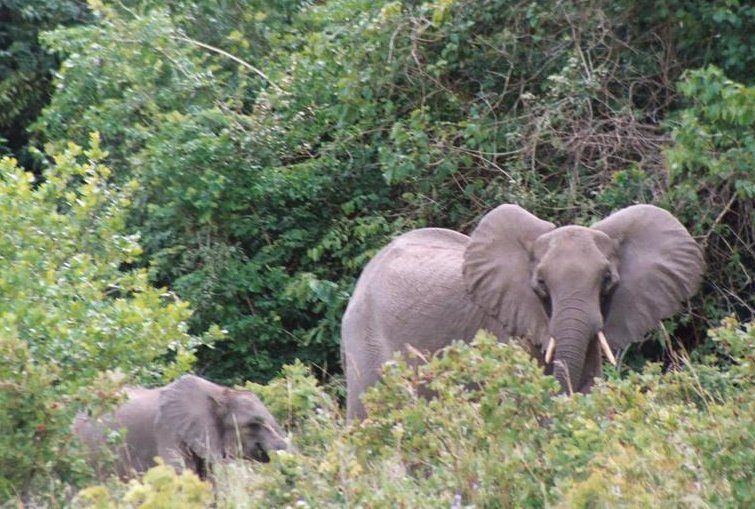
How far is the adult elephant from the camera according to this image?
8367mm

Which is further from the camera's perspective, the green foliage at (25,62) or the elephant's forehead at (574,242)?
the green foliage at (25,62)

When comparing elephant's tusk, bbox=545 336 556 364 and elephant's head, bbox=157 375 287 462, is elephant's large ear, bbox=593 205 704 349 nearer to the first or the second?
elephant's tusk, bbox=545 336 556 364

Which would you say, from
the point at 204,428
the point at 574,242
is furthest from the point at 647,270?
the point at 204,428

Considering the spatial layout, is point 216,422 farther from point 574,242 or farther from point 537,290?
point 574,242

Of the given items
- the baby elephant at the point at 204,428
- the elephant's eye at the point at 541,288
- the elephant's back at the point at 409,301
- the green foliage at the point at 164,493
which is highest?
the green foliage at the point at 164,493

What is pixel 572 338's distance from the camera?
823 centimetres

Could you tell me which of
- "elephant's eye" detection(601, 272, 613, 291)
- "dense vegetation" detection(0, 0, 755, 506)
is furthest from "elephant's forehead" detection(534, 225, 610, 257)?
"dense vegetation" detection(0, 0, 755, 506)

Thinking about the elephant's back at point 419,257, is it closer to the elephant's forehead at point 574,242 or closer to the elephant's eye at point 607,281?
the elephant's forehead at point 574,242

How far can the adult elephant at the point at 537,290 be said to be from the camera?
8.37 metres

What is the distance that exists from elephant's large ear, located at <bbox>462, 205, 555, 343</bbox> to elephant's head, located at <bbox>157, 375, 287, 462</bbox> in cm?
126

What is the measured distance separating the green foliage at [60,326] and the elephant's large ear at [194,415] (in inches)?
7.2

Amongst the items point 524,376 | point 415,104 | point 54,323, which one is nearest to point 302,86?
point 415,104

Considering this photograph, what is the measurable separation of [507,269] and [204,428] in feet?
5.61

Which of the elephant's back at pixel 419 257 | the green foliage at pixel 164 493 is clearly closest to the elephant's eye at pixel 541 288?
the elephant's back at pixel 419 257
